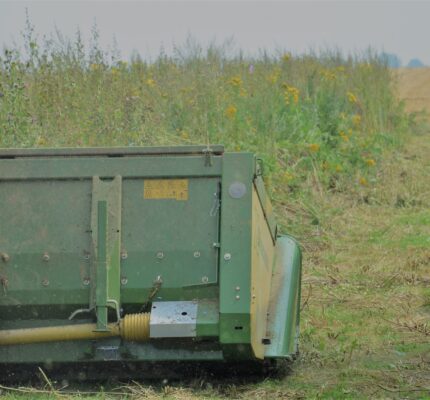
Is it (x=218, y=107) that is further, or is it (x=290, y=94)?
(x=290, y=94)

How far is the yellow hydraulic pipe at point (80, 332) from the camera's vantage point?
18.0ft

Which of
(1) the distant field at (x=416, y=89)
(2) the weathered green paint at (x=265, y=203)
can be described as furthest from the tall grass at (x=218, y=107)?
(1) the distant field at (x=416, y=89)

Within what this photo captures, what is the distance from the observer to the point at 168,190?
5633 millimetres

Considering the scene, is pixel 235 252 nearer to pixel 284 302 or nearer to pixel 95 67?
pixel 284 302

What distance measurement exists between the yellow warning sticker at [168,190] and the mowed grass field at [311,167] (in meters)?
1.03

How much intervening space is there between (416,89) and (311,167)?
739 inches

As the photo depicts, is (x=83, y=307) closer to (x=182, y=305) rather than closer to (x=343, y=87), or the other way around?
(x=182, y=305)

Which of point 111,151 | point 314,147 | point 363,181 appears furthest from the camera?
point 363,181

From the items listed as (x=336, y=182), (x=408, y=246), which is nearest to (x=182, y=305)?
(x=408, y=246)

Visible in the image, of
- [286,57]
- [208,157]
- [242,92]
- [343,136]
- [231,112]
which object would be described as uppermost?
[286,57]

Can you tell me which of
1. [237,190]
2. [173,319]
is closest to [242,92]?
[237,190]

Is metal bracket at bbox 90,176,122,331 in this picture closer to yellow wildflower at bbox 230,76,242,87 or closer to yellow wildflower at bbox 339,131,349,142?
yellow wildflower at bbox 230,76,242,87

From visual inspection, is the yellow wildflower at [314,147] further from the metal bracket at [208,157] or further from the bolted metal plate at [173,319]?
the bolted metal plate at [173,319]

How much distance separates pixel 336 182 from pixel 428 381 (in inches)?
271
